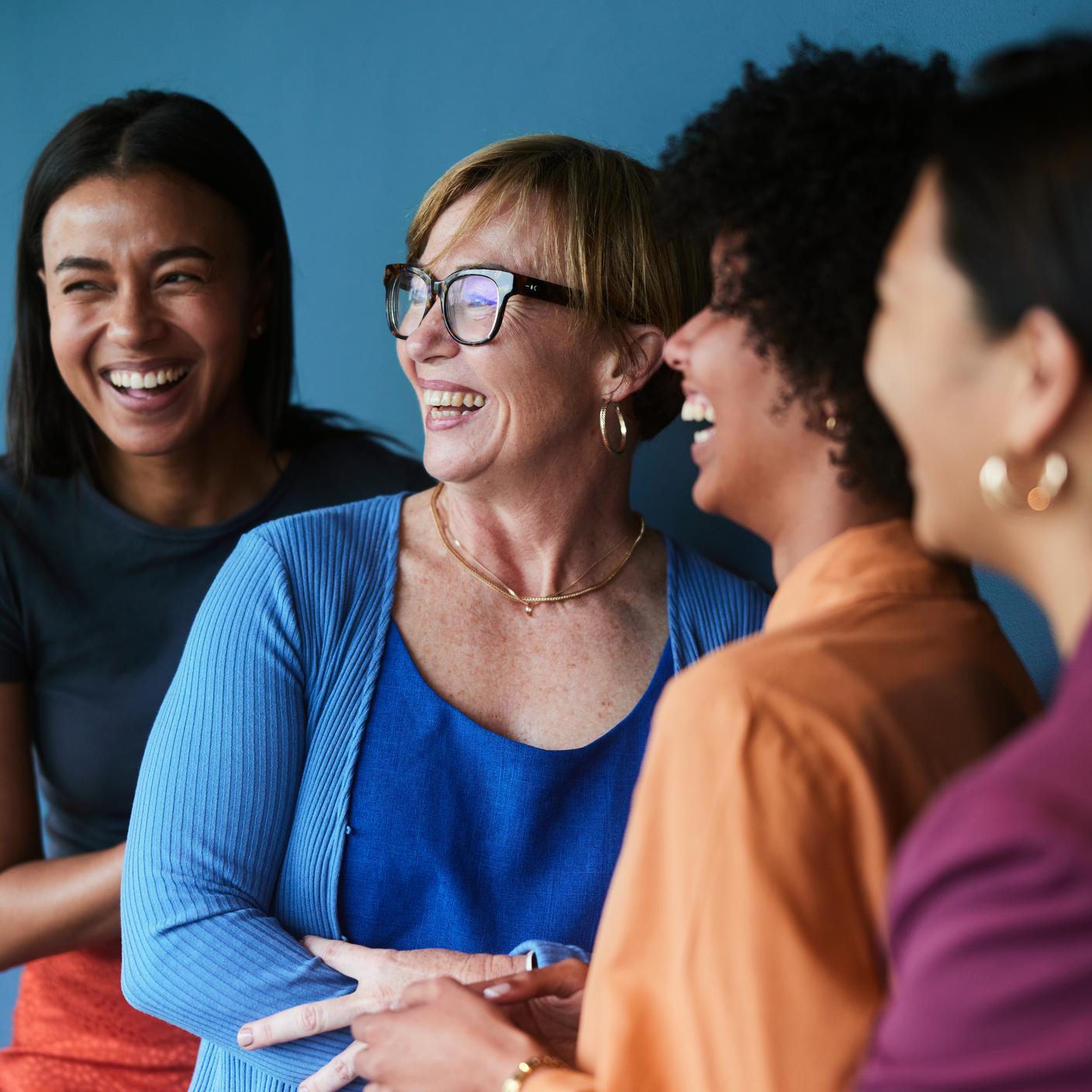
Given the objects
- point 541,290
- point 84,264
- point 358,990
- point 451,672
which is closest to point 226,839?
point 358,990

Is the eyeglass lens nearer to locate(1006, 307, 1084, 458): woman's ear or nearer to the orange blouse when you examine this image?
the orange blouse

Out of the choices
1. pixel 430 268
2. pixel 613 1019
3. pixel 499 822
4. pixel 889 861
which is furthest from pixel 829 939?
pixel 430 268

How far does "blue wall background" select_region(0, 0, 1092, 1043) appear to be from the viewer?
199 centimetres

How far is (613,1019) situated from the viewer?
0.97m

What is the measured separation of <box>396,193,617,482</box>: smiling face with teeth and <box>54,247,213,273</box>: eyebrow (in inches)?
22.4

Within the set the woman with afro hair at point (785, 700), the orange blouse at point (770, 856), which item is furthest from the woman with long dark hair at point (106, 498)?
the orange blouse at point (770, 856)

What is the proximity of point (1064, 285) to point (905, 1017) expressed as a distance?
0.45 metres

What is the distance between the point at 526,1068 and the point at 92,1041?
1.30 meters

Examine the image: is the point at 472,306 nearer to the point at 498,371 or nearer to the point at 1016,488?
the point at 498,371

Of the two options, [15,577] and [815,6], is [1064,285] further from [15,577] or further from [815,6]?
→ [15,577]

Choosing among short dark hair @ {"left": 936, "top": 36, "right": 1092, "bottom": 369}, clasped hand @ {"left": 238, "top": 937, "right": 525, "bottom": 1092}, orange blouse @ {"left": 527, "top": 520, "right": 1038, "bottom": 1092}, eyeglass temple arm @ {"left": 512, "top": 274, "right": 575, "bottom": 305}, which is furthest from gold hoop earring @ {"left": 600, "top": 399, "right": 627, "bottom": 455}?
short dark hair @ {"left": 936, "top": 36, "right": 1092, "bottom": 369}

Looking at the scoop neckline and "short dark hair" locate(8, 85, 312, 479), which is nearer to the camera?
the scoop neckline

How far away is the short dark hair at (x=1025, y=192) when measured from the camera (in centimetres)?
77

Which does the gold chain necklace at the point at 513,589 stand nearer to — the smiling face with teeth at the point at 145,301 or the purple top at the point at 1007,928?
the smiling face with teeth at the point at 145,301
